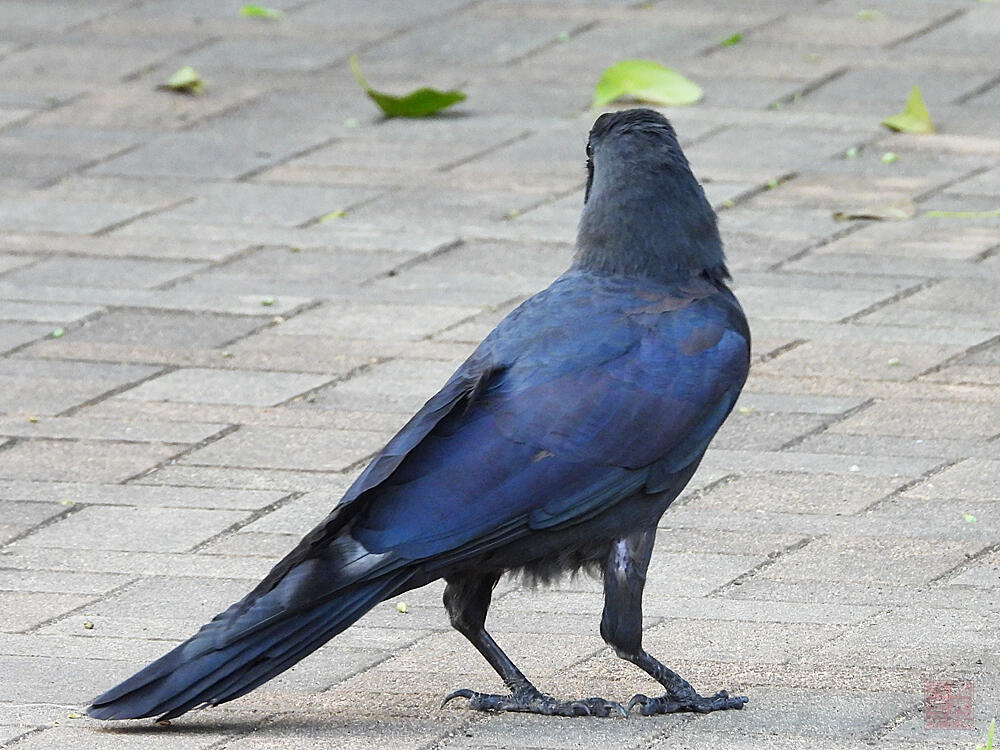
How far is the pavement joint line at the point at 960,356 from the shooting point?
6.14 metres

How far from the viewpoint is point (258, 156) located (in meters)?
8.45

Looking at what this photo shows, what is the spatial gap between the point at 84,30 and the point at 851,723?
23.8 ft

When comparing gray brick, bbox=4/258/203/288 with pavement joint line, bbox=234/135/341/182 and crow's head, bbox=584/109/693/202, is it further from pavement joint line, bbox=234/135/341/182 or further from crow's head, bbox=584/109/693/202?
crow's head, bbox=584/109/693/202

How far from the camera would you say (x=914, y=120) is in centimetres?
848

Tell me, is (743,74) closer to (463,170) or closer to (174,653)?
(463,170)

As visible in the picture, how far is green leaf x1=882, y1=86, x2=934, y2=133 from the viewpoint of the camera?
8.47 meters

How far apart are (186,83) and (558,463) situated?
5762mm

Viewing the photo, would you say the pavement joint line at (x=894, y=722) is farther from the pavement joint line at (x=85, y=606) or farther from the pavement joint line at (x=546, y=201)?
the pavement joint line at (x=546, y=201)

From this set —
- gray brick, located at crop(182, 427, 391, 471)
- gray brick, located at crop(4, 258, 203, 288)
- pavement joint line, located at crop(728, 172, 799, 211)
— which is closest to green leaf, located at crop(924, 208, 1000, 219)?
pavement joint line, located at crop(728, 172, 799, 211)

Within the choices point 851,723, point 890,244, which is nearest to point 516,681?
point 851,723

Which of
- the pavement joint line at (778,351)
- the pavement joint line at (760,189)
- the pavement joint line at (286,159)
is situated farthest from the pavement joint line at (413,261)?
the pavement joint line at (778,351)

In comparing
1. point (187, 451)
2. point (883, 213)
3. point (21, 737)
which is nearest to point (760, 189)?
point (883, 213)

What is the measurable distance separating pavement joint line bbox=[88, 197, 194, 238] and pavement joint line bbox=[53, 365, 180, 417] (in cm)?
142

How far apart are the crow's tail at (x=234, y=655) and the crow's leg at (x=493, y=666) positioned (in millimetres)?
273
